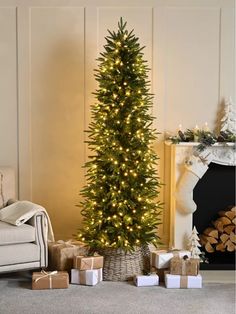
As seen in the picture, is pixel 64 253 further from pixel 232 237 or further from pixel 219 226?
pixel 232 237

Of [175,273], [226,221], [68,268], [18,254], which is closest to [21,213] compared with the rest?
[18,254]

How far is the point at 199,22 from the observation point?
478 cm

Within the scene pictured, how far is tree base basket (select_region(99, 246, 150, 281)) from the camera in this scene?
4.08m

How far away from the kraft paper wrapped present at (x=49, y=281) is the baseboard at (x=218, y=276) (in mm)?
1183

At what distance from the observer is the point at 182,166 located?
4.56 m

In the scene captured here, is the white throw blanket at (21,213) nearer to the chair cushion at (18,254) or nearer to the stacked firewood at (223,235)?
the chair cushion at (18,254)

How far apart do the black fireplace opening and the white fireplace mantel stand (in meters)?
0.15

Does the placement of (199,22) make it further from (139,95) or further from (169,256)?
(169,256)

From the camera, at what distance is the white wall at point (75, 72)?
15.5ft

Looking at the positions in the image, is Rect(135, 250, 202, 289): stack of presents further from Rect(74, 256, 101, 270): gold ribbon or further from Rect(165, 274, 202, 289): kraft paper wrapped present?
Rect(74, 256, 101, 270): gold ribbon

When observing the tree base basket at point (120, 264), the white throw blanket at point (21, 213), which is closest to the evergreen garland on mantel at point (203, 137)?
the tree base basket at point (120, 264)

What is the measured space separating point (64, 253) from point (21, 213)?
479 millimetres

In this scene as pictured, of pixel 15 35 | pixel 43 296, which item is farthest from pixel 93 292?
pixel 15 35

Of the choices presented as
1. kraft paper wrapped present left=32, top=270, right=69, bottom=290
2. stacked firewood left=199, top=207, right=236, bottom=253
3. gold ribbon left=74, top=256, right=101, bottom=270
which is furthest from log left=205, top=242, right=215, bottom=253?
kraft paper wrapped present left=32, top=270, right=69, bottom=290
